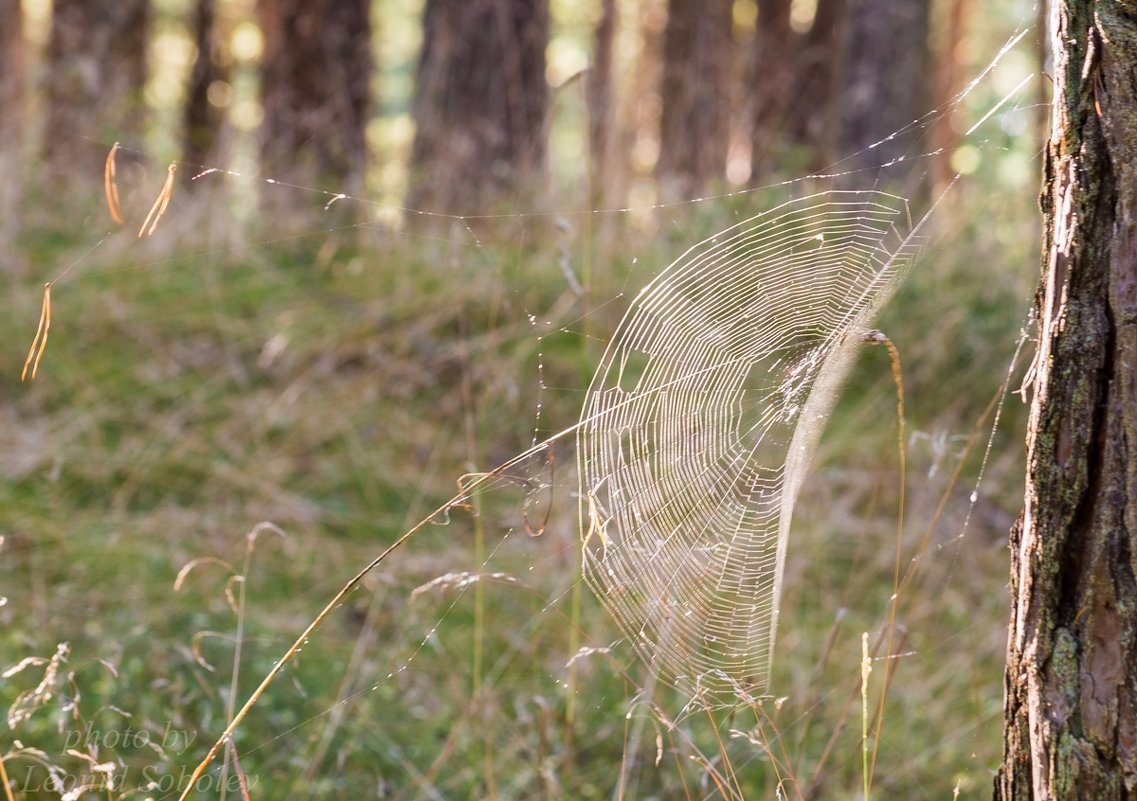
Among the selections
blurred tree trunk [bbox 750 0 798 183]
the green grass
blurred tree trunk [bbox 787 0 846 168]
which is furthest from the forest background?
blurred tree trunk [bbox 787 0 846 168]

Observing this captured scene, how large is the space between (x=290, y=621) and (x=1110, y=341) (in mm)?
2164

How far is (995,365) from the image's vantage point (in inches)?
153

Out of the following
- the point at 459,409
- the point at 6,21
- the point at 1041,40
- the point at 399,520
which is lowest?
the point at 399,520

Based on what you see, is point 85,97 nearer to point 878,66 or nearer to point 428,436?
point 428,436

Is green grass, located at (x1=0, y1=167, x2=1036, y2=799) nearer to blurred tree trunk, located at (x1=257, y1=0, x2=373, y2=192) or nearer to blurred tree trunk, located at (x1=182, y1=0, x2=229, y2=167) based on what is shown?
blurred tree trunk, located at (x1=257, y1=0, x2=373, y2=192)

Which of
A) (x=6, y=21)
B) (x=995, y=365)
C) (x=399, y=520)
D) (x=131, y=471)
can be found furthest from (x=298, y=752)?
(x=6, y=21)

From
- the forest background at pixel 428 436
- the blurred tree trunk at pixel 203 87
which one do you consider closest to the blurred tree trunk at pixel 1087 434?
the forest background at pixel 428 436

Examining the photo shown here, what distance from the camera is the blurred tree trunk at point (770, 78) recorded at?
561cm

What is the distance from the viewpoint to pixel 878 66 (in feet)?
20.9

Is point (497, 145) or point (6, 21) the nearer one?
point (497, 145)

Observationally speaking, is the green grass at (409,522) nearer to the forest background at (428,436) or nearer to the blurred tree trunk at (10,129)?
the forest background at (428,436)

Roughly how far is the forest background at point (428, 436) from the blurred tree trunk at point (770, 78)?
0.41 feet

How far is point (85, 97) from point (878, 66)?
436cm

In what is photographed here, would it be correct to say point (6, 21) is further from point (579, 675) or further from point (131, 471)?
point (579, 675)
